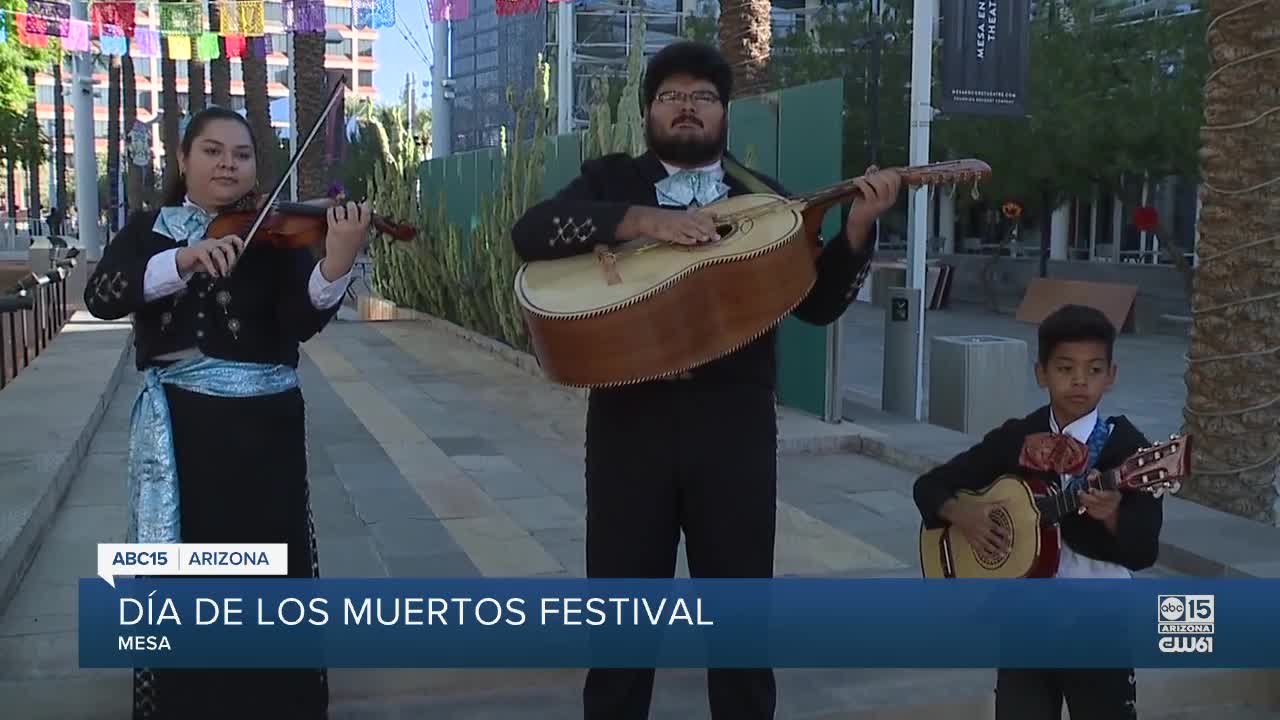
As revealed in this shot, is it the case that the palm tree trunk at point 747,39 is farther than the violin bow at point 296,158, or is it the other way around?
the palm tree trunk at point 747,39

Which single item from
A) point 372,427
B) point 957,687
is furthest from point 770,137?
point 957,687

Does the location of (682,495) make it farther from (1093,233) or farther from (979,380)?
(1093,233)

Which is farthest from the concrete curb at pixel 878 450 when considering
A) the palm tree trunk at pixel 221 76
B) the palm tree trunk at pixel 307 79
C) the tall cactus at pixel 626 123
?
the palm tree trunk at pixel 221 76

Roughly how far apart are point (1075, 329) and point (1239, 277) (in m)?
3.15

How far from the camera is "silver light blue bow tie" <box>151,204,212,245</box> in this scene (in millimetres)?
3025

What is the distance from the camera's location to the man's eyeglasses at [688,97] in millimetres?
2883

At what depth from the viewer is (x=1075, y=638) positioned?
2.77m

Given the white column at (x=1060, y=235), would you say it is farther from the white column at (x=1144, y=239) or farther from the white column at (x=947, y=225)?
the white column at (x=947, y=225)

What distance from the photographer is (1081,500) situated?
264 centimetres

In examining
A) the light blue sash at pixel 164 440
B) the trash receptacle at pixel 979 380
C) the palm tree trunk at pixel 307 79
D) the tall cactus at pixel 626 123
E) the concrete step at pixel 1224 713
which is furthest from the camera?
the palm tree trunk at pixel 307 79

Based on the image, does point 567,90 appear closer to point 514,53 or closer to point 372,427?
point 372,427

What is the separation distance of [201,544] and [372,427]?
525 cm

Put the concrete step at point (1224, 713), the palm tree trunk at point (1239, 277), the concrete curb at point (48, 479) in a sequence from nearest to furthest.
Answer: the concrete step at point (1224, 713) < the concrete curb at point (48, 479) < the palm tree trunk at point (1239, 277)

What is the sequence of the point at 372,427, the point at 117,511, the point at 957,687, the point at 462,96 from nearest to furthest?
1. the point at 957,687
2. the point at 117,511
3. the point at 372,427
4. the point at 462,96
